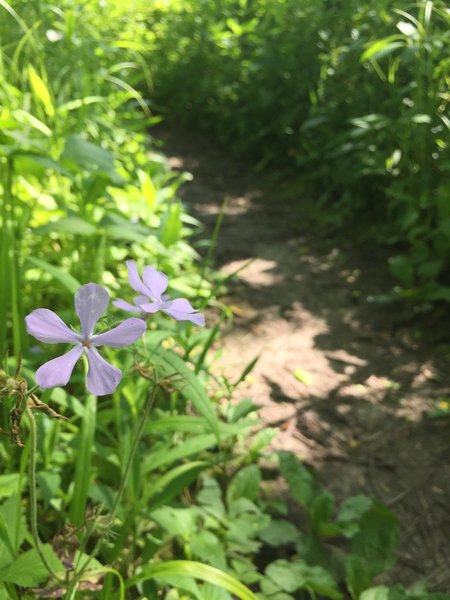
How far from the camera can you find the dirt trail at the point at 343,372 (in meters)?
1.65

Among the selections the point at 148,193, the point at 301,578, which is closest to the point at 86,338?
the point at 301,578

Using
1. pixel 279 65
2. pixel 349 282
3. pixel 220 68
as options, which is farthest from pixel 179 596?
pixel 220 68

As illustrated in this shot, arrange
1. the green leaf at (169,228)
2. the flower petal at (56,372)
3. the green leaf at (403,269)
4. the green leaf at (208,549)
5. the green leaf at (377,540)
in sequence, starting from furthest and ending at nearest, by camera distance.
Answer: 1. the green leaf at (403,269)
2. the green leaf at (169,228)
3. the green leaf at (377,540)
4. the green leaf at (208,549)
5. the flower petal at (56,372)

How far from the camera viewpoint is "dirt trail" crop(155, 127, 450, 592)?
1.65 metres

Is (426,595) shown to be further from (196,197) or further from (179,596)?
(196,197)

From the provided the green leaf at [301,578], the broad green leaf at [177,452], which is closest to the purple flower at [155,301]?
the broad green leaf at [177,452]

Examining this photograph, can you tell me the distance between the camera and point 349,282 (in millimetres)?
2857

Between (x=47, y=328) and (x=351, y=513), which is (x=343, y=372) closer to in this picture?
(x=351, y=513)

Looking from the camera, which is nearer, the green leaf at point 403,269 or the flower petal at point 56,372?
the flower petal at point 56,372

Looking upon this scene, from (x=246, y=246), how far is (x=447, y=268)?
1.12 m

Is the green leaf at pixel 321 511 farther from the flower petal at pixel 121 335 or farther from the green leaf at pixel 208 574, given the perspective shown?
the flower petal at pixel 121 335

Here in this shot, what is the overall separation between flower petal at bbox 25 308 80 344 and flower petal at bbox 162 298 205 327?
0.43 feet

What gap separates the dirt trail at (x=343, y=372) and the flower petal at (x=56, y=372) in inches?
35.1

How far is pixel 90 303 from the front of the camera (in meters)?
0.55
